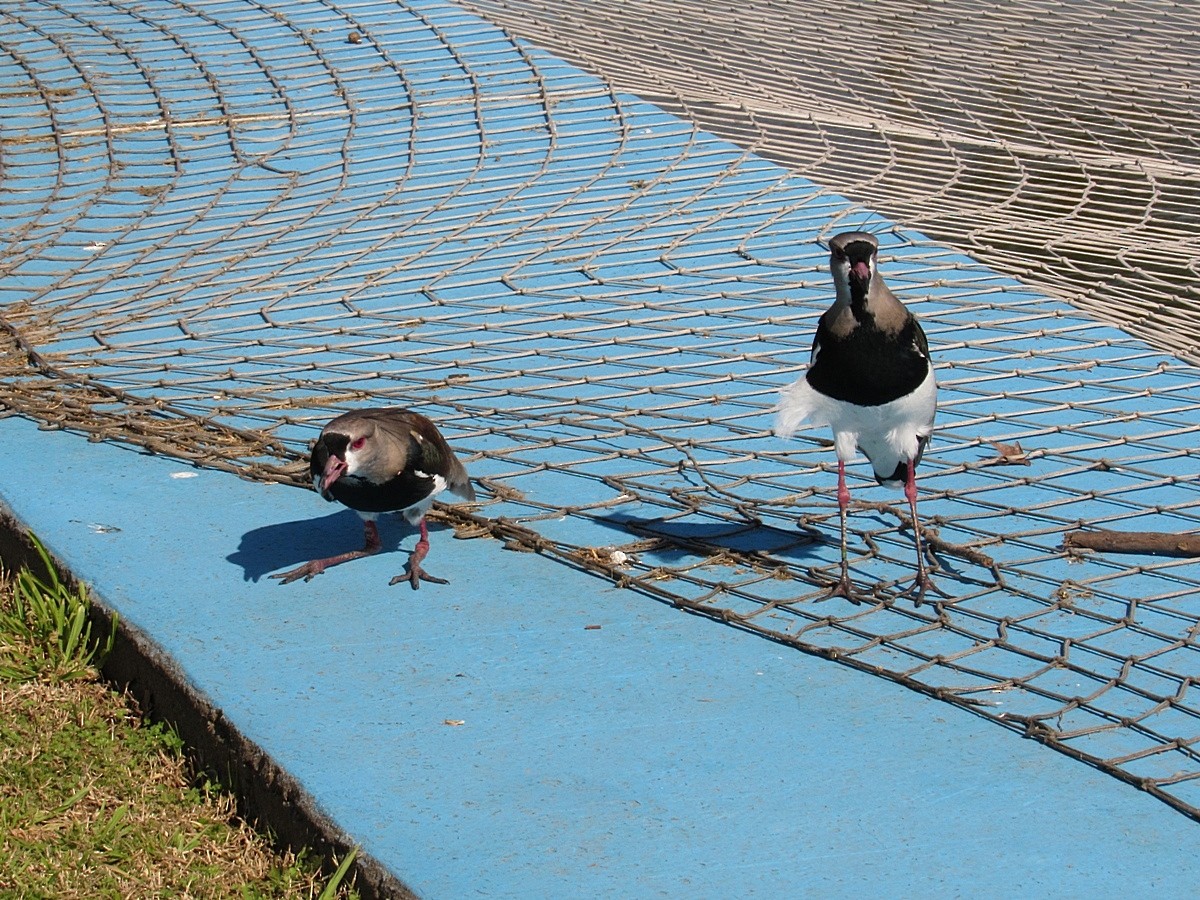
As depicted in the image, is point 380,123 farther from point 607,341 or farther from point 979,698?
point 979,698

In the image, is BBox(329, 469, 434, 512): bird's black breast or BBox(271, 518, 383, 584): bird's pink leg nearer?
BBox(329, 469, 434, 512): bird's black breast

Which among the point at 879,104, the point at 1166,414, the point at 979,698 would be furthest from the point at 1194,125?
the point at 979,698

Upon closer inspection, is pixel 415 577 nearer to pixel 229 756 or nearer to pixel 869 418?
pixel 229 756

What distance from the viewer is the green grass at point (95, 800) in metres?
3.02

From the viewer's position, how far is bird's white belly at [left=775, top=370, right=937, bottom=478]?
3.86 metres

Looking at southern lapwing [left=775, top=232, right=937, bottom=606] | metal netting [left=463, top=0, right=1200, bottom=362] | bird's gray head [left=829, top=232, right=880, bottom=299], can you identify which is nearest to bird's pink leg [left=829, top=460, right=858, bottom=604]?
southern lapwing [left=775, top=232, right=937, bottom=606]

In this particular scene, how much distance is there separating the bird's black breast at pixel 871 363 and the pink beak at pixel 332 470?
1.17m

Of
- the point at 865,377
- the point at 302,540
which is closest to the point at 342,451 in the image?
the point at 302,540

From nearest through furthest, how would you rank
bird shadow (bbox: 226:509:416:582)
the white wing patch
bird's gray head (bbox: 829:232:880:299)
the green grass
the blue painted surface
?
the blue painted surface, the green grass, bird's gray head (bbox: 829:232:880:299), the white wing patch, bird shadow (bbox: 226:509:416:582)

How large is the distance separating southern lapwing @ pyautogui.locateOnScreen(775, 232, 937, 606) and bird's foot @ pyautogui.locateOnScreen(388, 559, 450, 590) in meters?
0.98

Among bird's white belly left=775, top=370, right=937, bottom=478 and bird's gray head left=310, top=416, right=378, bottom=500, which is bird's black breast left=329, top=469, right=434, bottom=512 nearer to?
bird's gray head left=310, top=416, right=378, bottom=500

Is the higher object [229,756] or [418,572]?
[418,572]

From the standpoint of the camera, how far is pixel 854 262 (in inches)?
144

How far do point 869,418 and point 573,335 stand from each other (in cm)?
239
